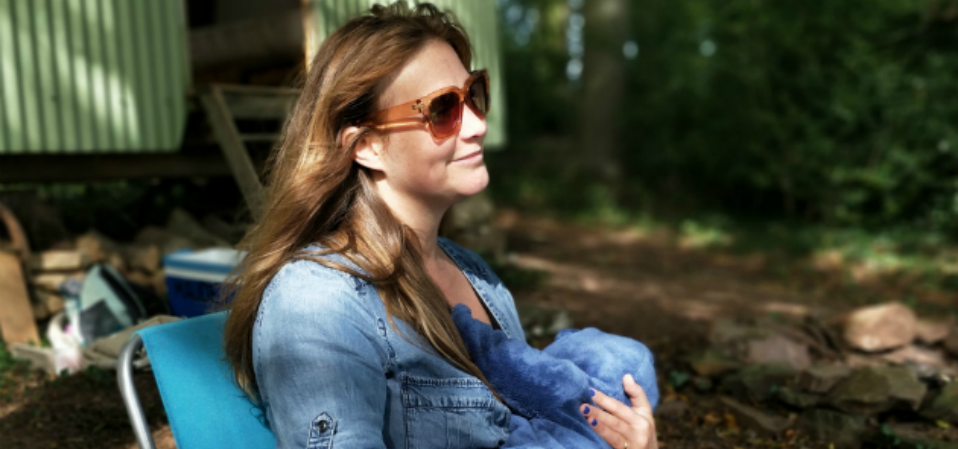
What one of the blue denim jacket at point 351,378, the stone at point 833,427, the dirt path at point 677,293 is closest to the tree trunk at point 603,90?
the dirt path at point 677,293

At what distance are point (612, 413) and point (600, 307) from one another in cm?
476

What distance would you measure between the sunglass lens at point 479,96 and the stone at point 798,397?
2.76 meters

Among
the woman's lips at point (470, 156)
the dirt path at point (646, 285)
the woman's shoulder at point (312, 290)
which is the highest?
the woman's lips at point (470, 156)

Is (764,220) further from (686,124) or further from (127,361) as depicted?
(127,361)

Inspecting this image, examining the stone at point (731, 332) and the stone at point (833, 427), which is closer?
the stone at point (833, 427)

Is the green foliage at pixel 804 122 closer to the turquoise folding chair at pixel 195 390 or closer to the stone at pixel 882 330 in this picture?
the stone at pixel 882 330

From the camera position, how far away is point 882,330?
5.35 m

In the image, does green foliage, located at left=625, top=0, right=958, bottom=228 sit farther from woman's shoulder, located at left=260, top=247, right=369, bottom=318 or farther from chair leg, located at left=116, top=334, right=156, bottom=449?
chair leg, located at left=116, top=334, right=156, bottom=449

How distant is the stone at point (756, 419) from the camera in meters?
3.88

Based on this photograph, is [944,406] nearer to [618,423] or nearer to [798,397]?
[798,397]

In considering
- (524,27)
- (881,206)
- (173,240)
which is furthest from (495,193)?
(173,240)

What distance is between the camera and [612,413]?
A: 2.04 meters

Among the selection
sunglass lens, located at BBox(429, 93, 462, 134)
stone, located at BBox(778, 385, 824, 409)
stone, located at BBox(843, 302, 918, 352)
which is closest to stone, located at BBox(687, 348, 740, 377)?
stone, located at BBox(778, 385, 824, 409)

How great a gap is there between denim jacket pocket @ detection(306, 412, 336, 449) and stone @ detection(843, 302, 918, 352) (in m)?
4.71
